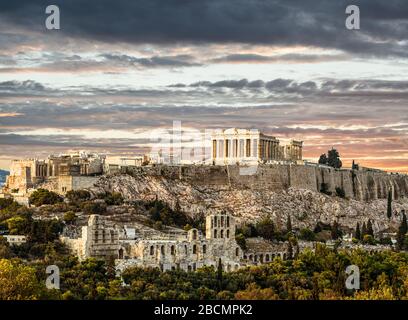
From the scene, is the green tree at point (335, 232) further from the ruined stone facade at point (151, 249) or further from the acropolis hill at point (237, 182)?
the ruined stone facade at point (151, 249)

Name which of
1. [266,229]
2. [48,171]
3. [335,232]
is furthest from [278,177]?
[48,171]

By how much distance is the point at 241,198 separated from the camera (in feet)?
246

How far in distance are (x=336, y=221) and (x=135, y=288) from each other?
37.1 metres

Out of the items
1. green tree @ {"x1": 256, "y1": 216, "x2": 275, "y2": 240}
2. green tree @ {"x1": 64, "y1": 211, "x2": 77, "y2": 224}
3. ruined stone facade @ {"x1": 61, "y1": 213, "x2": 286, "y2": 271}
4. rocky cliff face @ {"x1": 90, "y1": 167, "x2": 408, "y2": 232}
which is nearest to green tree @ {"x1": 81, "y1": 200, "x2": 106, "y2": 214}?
green tree @ {"x1": 64, "y1": 211, "x2": 77, "y2": 224}

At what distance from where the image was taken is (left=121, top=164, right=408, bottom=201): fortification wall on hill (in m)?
75.6

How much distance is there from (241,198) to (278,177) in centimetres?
547

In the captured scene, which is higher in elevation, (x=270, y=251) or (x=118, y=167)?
(x=118, y=167)

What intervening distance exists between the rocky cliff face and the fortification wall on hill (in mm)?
94

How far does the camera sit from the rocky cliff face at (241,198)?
230 feet

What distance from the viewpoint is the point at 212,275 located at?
45406 mm

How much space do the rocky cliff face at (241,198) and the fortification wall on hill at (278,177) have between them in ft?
0.31

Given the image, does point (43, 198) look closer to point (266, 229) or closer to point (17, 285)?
A: point (266, 229)
